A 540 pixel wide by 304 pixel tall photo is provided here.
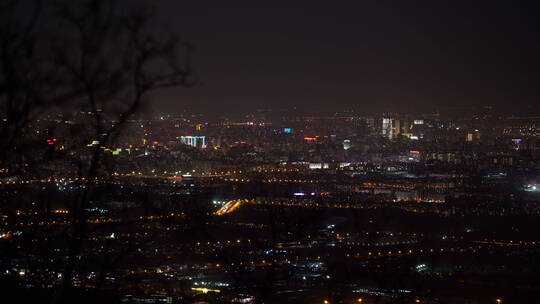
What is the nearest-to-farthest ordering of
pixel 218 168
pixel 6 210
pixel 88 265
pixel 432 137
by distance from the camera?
pixel 6 210 < pixel 88 265 < pixel 218 168 < pixel 432 137

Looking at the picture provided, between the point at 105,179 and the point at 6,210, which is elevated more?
the point at 105,179

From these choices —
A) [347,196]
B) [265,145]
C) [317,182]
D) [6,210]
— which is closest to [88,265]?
[6,210]

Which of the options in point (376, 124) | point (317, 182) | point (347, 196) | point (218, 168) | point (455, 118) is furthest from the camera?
point (455, 118)

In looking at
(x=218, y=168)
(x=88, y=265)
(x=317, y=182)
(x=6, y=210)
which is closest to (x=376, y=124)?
(x=218, y=168)

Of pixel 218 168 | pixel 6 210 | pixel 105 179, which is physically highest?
pixel 105 179

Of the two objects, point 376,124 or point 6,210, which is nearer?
point 6,210

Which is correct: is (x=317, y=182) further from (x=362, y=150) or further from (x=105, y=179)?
(x=105, y=179)
